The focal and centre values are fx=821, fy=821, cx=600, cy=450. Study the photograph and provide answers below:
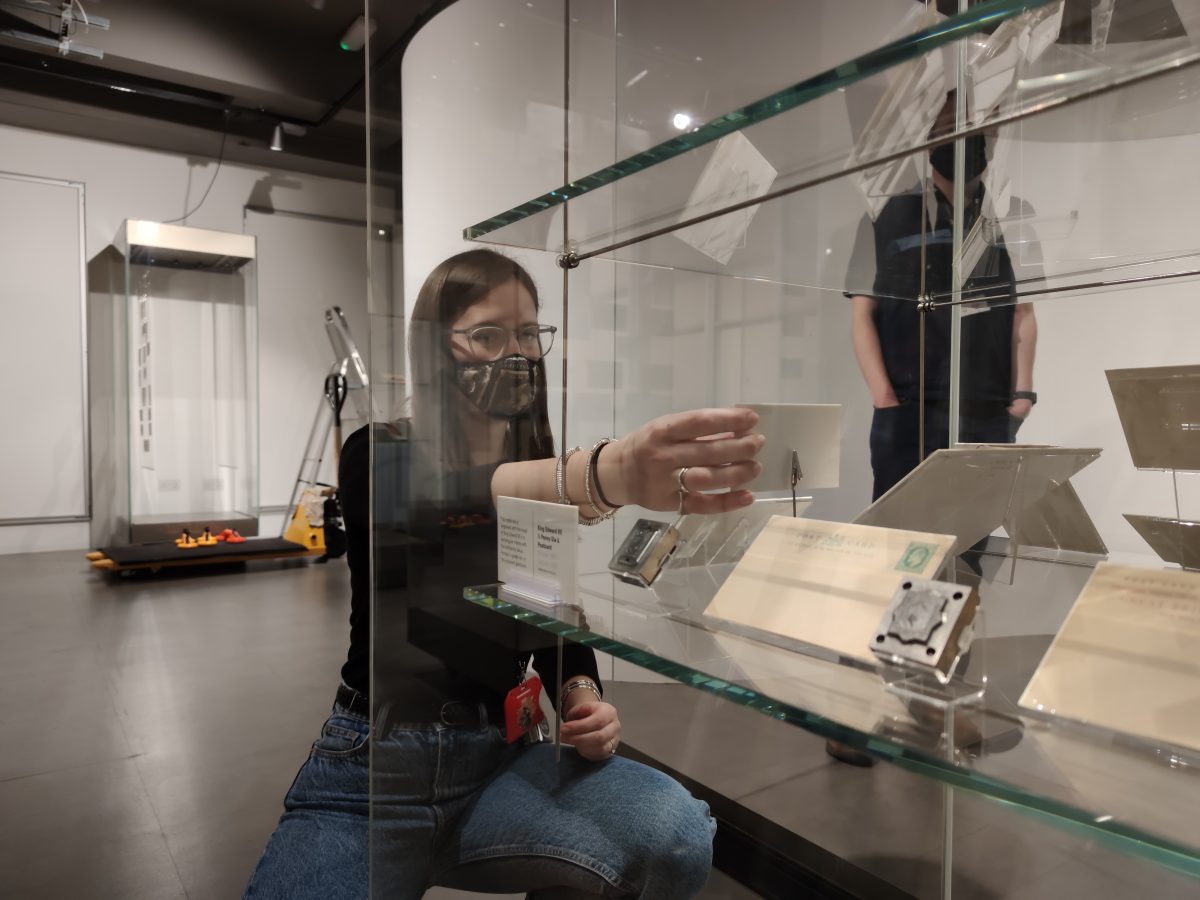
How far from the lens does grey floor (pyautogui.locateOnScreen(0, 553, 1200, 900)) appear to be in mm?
1430

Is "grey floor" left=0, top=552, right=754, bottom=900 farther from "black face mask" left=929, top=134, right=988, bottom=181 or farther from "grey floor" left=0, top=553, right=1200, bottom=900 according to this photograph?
"black face mask" left=929, top=134, right=988, bottom=181

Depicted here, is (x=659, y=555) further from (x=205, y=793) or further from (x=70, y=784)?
(x=70, y=784)

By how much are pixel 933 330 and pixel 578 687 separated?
599 mm

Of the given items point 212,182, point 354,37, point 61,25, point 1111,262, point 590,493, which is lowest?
point 590,493

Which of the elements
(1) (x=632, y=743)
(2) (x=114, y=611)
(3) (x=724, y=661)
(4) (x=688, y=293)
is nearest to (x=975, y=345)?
(4) (x=688, y=293)

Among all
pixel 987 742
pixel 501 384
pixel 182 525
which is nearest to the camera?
pixel 987 742

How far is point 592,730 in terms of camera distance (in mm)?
981

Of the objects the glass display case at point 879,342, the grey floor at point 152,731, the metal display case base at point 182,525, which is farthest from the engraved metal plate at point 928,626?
the metal display case base at point 182,525

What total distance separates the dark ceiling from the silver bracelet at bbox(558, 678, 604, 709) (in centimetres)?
500

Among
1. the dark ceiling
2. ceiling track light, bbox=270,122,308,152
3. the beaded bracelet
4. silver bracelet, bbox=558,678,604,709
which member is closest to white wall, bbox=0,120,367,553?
the dark ceiling

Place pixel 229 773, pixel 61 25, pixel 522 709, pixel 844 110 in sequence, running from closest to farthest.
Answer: pixel 844 110 → pixel 522 709 → pixel 229 773 → pixel 61 25

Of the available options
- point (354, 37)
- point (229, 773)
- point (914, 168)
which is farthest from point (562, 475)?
point (354, 37)

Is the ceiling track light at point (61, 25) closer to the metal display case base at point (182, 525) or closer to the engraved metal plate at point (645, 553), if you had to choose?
the metal display case base at point (182, 525)

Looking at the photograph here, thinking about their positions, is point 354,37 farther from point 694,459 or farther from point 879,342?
point 694,459
